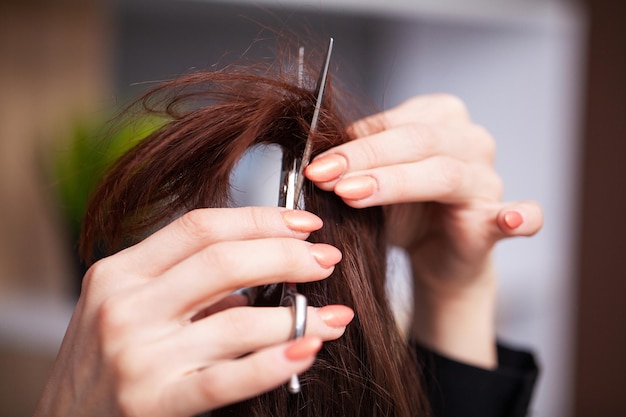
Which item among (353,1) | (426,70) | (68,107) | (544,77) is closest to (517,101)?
(544,77)

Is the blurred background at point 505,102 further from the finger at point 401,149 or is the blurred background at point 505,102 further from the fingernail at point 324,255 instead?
the fingernail at point 324,255

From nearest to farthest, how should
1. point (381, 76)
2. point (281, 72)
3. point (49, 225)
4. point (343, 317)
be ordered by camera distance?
point (343, 317)
point (281, 72)
point (49, 225)
point (381, 76)

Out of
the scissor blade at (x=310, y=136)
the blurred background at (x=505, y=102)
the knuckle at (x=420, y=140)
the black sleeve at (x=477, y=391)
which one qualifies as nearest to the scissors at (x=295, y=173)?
the scissor blade at (x=310, y=136)

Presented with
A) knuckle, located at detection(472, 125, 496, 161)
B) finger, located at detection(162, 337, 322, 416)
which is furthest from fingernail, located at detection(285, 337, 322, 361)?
knuckle, located at detection(472, 125, 496, 161)

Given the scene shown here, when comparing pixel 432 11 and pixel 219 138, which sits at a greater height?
pixel 432 11

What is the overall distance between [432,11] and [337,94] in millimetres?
1392

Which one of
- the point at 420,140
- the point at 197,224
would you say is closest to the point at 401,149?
the point at 420,140

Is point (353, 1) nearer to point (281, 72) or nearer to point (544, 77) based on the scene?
point (544, 77)

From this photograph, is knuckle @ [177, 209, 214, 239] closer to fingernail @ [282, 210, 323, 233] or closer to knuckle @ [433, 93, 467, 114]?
fingernail @ [282, 210, 323, 233]

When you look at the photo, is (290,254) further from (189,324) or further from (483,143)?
(483,143)

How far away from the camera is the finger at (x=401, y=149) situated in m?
0.51

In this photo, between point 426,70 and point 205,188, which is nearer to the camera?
point 205,188

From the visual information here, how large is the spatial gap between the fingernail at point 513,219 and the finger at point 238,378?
14.3 inches

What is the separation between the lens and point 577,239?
2.08 metres
